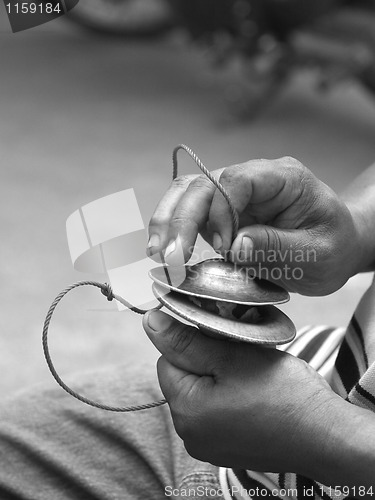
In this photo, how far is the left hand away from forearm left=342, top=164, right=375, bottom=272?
25 centimetres

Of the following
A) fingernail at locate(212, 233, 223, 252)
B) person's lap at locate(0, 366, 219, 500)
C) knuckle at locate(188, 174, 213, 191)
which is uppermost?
knuckle at locate(188, 174, 213, 191)

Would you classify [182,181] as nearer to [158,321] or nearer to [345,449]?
[158,321]

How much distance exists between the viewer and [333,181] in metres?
2.91

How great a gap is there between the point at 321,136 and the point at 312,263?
8.26 ft

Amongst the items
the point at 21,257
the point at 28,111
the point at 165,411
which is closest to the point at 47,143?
the point at 28,111

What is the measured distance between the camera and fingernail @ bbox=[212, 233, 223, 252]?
2.41 feet

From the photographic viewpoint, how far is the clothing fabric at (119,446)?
842mm

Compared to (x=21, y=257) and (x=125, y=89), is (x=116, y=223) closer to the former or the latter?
(x=21, y=257)

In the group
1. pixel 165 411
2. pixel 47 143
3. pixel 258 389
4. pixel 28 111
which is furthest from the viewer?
pixel 28 111

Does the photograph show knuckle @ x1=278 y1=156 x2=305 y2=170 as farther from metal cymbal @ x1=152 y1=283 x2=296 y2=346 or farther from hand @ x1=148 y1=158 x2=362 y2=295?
metal cymbal @ x1=152 y1=283 x2=296 y2=346

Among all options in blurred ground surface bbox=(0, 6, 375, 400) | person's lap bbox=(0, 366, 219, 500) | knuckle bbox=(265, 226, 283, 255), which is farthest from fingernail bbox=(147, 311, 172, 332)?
blurred ground surface bbox=(0, 6, 375, 400)

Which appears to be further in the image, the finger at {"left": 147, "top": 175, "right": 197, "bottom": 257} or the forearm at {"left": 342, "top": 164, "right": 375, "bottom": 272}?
the forearm at {"left": 342, "top": 164, "right": 375, "bottom": 272}

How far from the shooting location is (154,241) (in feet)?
2.42

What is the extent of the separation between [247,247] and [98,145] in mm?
2542
